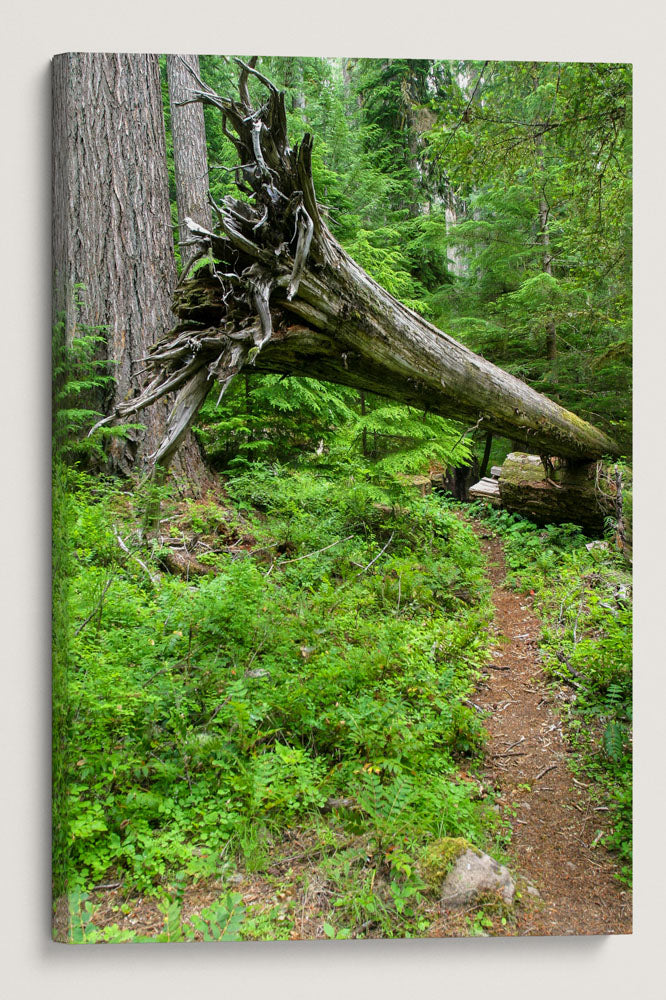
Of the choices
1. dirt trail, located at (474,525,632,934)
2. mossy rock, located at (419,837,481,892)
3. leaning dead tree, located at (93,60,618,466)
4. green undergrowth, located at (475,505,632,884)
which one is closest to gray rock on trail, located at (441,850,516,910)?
mossy rock, located at (419,837,481,892)

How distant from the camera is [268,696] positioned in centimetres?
227

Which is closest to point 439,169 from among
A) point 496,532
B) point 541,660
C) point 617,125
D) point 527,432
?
point 617,125

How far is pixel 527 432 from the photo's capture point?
10.9 feet

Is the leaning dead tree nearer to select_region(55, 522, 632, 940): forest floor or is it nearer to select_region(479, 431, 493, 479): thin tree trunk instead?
select_region(479, 431, 493, 479): thin tree trunk

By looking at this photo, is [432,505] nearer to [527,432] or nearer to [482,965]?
[527,432]

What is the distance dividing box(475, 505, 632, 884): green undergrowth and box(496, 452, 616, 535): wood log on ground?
14 centimetres

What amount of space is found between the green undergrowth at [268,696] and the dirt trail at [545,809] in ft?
0.39

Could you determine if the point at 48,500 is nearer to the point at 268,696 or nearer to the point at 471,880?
the point at 268,696

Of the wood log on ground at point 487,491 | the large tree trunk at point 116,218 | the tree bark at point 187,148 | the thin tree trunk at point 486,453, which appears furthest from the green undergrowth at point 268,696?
the tree bark at point 187,148

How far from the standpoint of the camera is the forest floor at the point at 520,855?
2.05 m

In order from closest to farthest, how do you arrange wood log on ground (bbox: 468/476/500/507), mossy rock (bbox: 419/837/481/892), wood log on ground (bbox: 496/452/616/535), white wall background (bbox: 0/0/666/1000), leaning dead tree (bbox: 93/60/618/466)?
mossy rock (bbox: 419/837/481/892) < leaning dead tree (bbox: 93/60/618/466) < white wall background (bbox: 0/0/666/1000) < wood log on ground (bbox: 496/452/616/535) < wood log on ground (bbox: 468/476/500/507)

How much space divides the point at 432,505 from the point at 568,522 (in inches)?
31.6

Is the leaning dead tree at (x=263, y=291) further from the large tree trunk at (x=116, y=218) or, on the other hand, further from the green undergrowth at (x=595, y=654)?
the green undergrowth at (x=595, y=654)

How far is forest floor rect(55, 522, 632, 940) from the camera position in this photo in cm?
205
